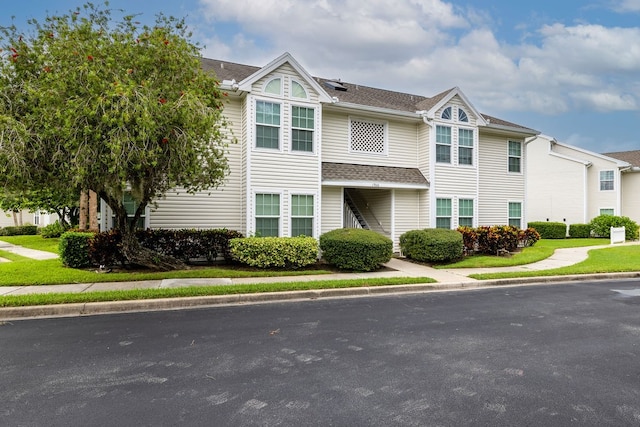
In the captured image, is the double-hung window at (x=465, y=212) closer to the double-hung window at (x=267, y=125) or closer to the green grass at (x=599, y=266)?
the green grass at (x=599, y=266)

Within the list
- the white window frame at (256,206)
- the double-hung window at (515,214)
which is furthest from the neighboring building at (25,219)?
the double-hung window at (515,214)

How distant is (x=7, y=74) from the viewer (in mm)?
7746

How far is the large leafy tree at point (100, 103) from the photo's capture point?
7027mm

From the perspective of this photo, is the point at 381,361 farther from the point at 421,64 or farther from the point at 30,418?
the point at 421,64

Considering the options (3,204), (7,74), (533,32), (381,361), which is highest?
(533,32)

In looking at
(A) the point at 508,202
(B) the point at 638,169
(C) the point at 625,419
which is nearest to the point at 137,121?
(C) the point at 625,419

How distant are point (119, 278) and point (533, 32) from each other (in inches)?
884

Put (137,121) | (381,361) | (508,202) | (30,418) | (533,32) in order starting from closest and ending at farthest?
(30,418)
(381,361)
(137,121)
(508,202)
(533,32)

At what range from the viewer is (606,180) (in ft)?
85.0

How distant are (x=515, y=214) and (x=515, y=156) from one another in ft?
9.63

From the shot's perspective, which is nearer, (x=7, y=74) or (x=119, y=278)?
(x=7, y=74)

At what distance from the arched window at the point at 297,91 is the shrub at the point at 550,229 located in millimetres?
17892

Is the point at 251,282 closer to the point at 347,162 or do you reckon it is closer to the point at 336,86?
the point at 347,162

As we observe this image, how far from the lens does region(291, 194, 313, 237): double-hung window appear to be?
13102mm
